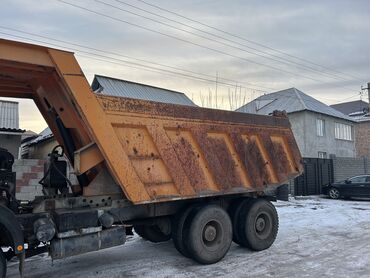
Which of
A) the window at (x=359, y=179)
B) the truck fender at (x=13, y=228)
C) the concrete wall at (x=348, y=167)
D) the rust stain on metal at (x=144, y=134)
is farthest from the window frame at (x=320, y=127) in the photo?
the truck fender at (x=13, y=228)

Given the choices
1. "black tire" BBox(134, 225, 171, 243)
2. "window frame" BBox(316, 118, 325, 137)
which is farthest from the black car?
"black tire" BBox(134, 225, 171, 243)

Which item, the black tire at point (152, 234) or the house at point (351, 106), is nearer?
the black tire at point (152, 234)

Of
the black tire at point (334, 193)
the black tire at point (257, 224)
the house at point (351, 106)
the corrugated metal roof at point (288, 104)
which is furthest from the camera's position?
the house at point (351, 106)

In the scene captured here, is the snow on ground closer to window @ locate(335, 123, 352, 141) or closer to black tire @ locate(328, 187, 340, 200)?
black tire @ locate(328, 187, 340, 200)

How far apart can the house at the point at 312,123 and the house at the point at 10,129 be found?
15.8 metres

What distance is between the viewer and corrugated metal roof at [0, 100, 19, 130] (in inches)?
593

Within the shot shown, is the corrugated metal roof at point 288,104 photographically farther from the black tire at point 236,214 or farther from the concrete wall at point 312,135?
the black tire at point 236,214

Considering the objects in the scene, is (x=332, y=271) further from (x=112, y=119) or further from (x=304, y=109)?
(x=304, y=109)

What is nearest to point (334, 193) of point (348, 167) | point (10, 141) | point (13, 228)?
point (348, 167)

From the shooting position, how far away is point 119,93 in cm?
2180

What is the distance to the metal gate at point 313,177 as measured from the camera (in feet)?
69.2

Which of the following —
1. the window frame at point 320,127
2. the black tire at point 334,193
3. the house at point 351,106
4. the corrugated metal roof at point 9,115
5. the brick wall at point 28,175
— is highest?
the house at point 351,106

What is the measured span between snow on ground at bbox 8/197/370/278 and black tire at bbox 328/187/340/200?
1176 centimetres

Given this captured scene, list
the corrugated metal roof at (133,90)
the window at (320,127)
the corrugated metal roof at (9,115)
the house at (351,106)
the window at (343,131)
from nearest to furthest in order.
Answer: the corrugated metal roof at (9,115), the corrugated metal roof at (133,90), the window at (320,127), the window at (343,131), the house at (351,106)
